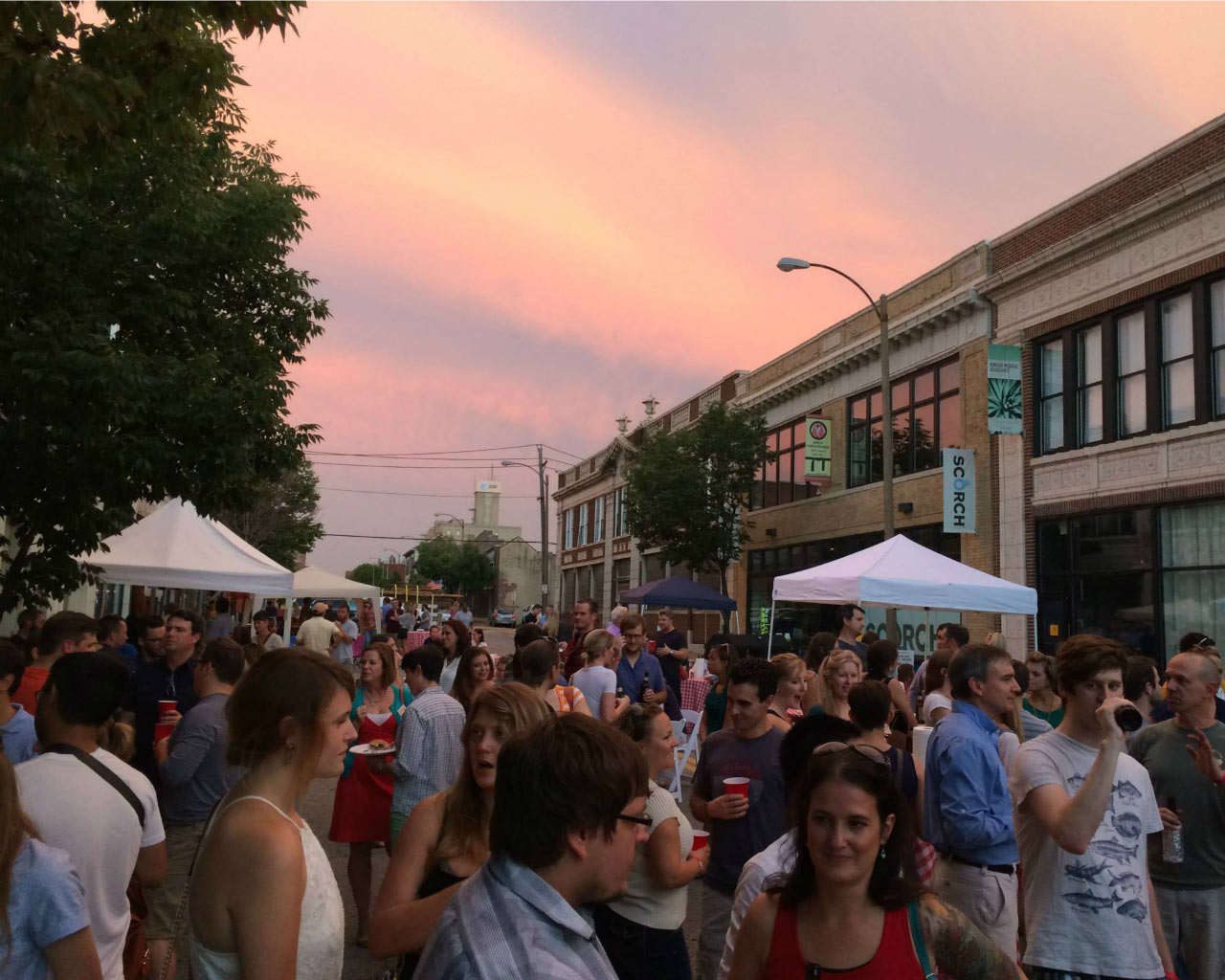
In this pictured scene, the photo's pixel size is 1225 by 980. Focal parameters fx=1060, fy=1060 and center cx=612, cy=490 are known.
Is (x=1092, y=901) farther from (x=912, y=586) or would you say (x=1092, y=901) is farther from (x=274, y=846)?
(x=912, y=586)

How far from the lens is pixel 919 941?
2.56 meters

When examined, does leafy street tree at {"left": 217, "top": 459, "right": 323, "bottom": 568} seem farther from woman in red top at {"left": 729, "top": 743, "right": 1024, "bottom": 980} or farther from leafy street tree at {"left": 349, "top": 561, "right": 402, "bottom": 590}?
leafy street tree at {"left": 349, "top": 561, "right": 402, "bottom": 590}

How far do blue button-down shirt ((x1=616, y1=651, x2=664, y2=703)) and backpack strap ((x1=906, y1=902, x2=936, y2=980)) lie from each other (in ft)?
25.0

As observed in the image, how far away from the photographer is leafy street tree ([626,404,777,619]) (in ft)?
103

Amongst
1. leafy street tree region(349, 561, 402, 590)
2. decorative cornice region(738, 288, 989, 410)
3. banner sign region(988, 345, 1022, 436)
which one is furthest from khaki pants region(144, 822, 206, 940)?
leafy street tree region(349, 561, 402, 590)

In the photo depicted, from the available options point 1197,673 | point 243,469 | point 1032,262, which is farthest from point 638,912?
point 1032,262

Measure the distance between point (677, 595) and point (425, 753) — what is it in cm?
1810

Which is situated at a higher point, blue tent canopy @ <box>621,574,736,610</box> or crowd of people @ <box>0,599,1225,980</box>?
blue tent canopy @ <box>621,574,736,610</box>

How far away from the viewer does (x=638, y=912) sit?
3.98 m

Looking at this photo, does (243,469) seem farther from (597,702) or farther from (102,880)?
(102,880)

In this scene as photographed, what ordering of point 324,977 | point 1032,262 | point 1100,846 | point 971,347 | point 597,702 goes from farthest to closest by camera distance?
point 971,347, point 1032,262, point 597,702, point 1100,846, point 324,977

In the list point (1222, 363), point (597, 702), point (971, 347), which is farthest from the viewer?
point (971, 347)

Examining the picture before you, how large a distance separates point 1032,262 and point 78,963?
21870 millimetres

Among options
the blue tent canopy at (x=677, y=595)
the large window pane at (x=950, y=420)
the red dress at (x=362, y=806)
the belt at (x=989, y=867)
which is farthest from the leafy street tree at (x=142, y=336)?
the large window pane at (x=950, y=420)
